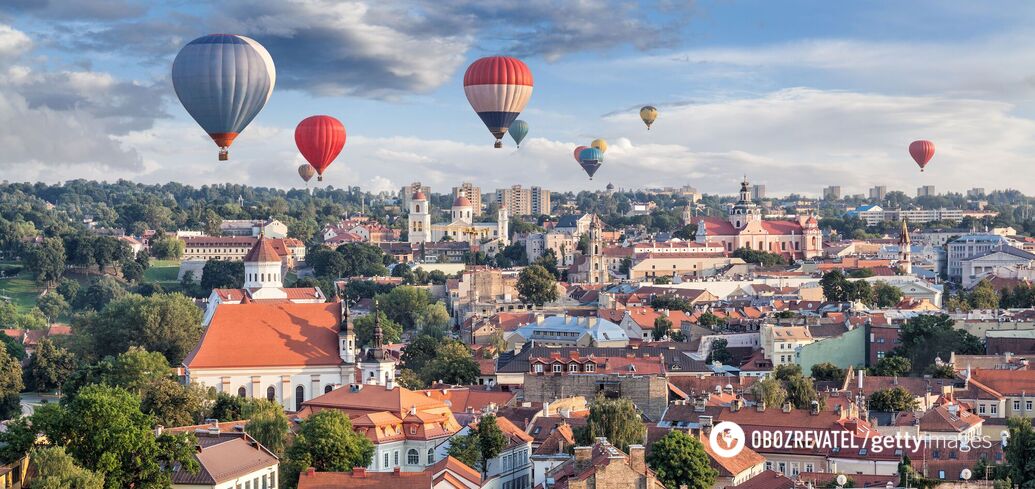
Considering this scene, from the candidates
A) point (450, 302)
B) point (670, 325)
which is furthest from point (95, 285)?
point (670, 325)

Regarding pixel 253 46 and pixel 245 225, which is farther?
pixel 245 225

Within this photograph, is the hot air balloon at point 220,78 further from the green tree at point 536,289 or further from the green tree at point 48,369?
the green tree at point 536,289

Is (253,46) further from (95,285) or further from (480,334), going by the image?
(95,285)

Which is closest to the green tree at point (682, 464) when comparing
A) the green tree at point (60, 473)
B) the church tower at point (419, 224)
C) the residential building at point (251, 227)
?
the green tree at point (60, 473)

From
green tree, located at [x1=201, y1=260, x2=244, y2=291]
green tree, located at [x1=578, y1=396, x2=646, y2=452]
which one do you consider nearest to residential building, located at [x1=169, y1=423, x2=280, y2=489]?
green tree, located at [x1=578, y1=396, x2=646, y2=452]

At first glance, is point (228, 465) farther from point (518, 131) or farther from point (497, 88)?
point (518, 131)

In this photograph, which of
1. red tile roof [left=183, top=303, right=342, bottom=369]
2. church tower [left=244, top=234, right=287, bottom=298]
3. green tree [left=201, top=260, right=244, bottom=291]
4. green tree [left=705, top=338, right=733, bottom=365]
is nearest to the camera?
red tile roof [left=183, top=303, right=342, bottom=369]

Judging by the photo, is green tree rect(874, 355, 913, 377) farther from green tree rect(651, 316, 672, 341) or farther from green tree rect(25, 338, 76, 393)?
green tree rect(25, 338, 76, 393)
